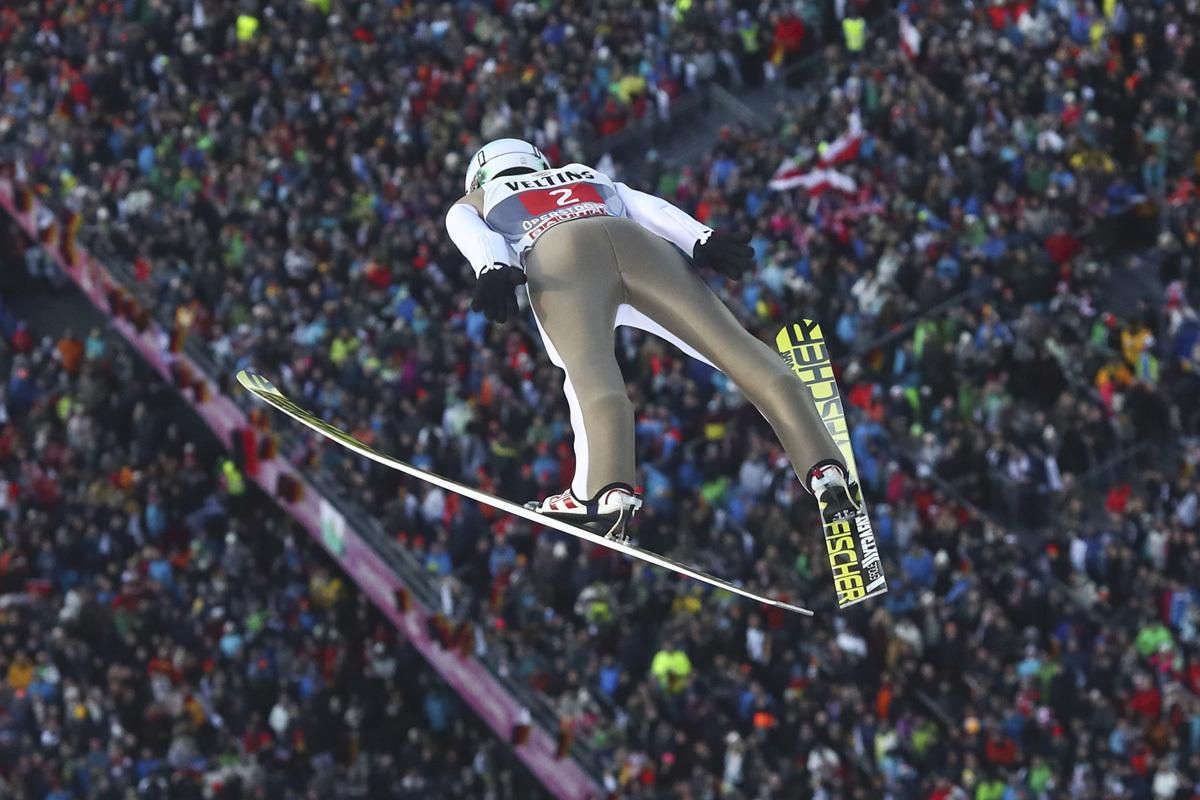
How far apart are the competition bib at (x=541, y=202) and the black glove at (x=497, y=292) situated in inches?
23.7

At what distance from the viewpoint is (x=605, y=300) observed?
13.4 meters

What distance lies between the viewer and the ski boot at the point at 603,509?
1298 cm

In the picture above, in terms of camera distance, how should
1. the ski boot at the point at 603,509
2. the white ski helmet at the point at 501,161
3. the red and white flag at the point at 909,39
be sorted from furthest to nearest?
1. the red and white flag at the point at 909,39
2. the white ski helmet at the point at 501,161
3. the ski boot at the point at 603,509

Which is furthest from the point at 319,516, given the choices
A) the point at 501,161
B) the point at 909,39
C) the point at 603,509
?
the point at 603,509

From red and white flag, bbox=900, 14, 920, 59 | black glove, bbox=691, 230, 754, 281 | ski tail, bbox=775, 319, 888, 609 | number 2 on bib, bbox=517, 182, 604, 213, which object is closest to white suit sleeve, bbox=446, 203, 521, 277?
number 2 on bib, bbox=517, 182, 604, 213

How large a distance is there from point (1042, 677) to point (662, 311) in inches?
435

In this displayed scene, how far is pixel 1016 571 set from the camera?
2442cm

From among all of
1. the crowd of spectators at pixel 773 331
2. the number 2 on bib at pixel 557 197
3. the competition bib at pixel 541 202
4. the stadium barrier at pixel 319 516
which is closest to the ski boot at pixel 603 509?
the competition bib at pixel 541 202

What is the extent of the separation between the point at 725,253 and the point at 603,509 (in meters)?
1.61

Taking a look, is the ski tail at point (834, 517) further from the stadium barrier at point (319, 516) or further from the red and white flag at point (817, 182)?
the red and white flag at point (817, 182)

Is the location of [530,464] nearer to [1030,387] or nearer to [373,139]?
[1030,387]

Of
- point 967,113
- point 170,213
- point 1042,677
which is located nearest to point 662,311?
point 1042,677

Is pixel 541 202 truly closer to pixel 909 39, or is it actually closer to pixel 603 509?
pixel 603 509

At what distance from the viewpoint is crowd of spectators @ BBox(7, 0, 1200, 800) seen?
2389cm
